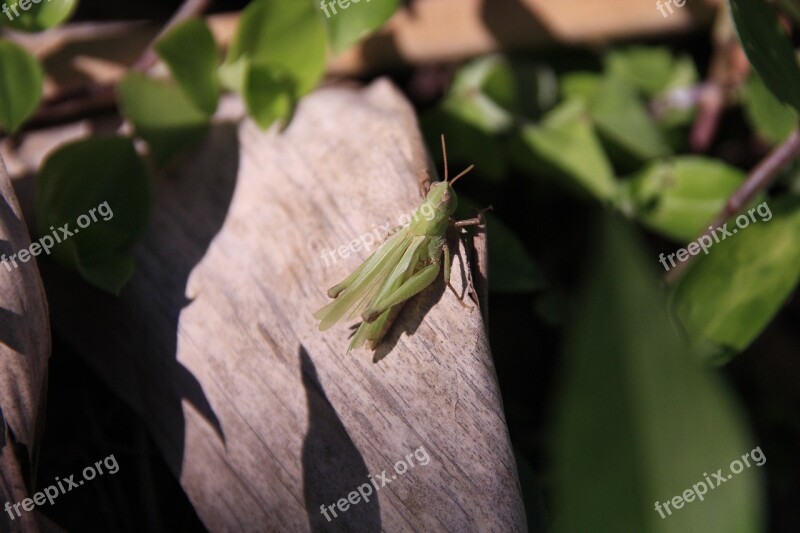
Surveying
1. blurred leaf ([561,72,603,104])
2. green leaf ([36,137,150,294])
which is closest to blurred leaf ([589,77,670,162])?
blurred leaf ([561,72,603,104])

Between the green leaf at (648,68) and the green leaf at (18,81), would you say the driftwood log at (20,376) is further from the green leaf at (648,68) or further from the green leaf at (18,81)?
the green leaf at (648,68)

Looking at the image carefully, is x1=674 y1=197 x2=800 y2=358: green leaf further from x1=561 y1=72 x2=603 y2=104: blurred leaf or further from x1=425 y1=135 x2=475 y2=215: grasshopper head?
x1=561 y1=72 x2=603 y2=104: blurred leaf

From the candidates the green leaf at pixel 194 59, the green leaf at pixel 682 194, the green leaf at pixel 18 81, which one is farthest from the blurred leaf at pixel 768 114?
the green leaf at pixel 18 81

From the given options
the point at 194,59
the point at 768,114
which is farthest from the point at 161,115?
the point at 768,114

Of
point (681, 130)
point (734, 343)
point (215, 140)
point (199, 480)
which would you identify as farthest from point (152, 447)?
point (681, 130)

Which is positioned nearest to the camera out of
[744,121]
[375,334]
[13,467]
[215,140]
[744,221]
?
[13,467]

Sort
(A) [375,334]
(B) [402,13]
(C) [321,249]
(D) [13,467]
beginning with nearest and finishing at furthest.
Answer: (D) [13,467], (A) [375,334], (C) [321,249], (B) [402,13]

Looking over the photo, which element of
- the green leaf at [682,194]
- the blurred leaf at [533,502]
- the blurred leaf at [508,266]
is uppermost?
the blurred leaf at [508,266]

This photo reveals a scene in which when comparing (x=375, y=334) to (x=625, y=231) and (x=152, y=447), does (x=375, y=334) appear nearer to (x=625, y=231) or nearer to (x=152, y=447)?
(x=152, y=447)
